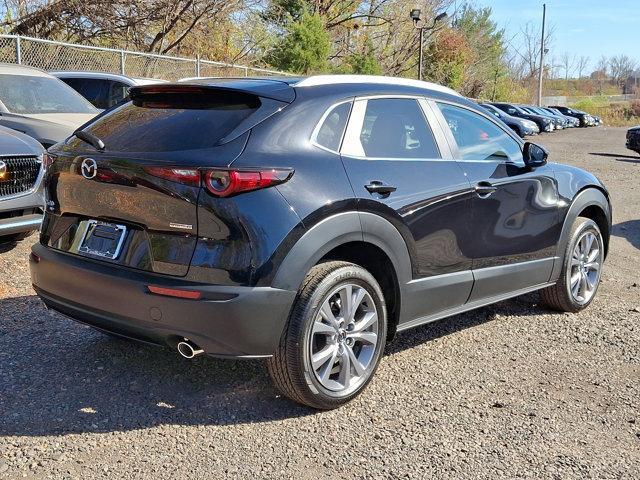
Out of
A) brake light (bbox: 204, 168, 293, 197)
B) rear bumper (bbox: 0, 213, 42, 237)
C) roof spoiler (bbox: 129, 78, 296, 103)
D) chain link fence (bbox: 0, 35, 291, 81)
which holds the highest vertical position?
chain link fence (bbox: 0, 35, 291, 81)

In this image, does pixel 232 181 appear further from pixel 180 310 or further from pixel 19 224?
pixel 19 224

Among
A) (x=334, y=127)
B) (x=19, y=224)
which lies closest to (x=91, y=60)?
(x=19, y=224)

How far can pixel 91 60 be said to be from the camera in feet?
55.3

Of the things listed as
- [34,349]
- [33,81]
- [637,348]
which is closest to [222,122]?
[34,349]

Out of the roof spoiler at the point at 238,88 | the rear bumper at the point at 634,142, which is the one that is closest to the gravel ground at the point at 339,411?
the roof spoiler at the point at 238,88

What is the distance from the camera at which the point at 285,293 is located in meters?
3.26

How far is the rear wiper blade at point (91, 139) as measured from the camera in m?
3.56

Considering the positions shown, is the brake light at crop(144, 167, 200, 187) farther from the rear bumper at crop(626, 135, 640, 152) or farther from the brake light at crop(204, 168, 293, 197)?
the rear bumper at crop(626, 135, 640, 152)

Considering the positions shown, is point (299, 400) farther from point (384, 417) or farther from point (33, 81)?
point (33, 81)

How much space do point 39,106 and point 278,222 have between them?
6.81 meters

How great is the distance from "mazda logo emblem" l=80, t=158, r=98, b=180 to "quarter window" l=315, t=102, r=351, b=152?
113 cm

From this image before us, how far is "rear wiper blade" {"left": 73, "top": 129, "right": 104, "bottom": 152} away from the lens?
356 centimetres

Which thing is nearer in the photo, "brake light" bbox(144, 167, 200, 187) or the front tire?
"brake light" bbox(144, 167, 200, 187)

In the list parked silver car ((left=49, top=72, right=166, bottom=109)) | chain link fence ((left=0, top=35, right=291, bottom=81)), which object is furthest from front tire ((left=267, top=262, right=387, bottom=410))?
chain link fence ((left=0, top=35, right=291, bottom=81))
